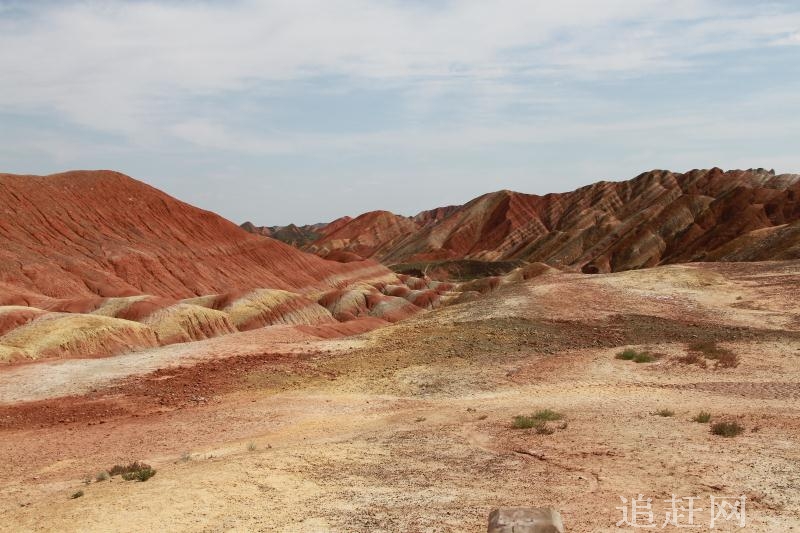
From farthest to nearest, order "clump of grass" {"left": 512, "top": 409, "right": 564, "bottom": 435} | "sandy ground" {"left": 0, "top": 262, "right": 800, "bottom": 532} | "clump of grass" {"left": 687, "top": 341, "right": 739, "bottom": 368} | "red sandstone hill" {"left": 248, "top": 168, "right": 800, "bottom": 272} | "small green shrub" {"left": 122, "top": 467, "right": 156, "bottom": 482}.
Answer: "red sandstone hill" {"left": 248, "top": 168, "right": 800, "bottom": 272}, "clump of grass" {"left": 687, "top": 341, "right": 739, "bottom": 368}, "clump of grass" {"left": 512, "top": 409, "right": 564, "bottom": 435}, "small green shrub" {"left": 122, "top": 467, "right": 156, "bottom": 482}, "sandy ground" {"left": 0, "top": 262, "right": 800, "bottom": 532}

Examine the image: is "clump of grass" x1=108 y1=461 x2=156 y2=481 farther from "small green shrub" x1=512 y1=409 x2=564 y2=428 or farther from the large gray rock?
"small green shrub" x1=512 y1=409 x2=564 y2=428

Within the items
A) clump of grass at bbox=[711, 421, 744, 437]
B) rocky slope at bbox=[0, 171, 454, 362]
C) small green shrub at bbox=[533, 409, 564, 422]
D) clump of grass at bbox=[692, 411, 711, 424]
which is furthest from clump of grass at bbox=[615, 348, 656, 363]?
rocky slope at bbox=[0, 171, 454, 362]

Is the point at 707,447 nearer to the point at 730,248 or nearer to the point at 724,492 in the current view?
the point at 724,492

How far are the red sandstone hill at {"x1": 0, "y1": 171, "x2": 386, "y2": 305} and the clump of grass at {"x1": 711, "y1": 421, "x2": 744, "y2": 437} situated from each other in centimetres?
5201

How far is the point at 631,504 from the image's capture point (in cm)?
1066

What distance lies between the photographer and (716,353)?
2517 cm

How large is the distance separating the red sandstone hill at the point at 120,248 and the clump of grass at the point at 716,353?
48798mm

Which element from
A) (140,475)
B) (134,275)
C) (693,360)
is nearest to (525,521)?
(140,475)

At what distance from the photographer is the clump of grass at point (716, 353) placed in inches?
937

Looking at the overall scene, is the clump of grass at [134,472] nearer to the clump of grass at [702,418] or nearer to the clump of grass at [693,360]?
the clump of grass at [702,418]

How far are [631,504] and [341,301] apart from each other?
6480 cm

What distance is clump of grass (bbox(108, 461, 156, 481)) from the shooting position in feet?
41.9

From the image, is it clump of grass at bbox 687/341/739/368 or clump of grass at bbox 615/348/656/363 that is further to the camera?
clump of grass at bbox 615/348/656/363

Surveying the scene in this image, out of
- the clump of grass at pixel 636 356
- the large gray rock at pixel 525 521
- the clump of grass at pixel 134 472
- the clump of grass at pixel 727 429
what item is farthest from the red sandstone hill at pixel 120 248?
the large gray rock at pixel 525 521
